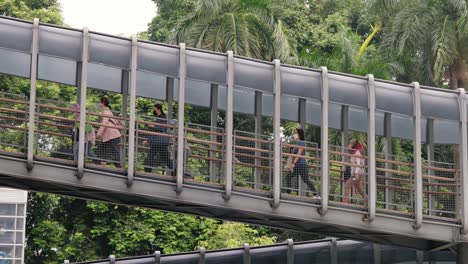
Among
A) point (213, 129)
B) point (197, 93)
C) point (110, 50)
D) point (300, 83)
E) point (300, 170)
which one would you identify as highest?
point (110, 50)

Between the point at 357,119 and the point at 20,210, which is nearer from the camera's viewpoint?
the point at 357,119

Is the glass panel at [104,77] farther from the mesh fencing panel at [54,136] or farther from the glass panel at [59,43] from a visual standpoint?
the mesh fencing panel at [54,136]

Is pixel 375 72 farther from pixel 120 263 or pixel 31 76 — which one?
pixel 31 76

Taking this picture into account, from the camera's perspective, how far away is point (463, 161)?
95.9 feet

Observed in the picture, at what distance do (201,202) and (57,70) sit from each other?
368 centimetres

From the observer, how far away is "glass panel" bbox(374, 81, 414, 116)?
96.1 feet

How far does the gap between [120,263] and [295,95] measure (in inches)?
331

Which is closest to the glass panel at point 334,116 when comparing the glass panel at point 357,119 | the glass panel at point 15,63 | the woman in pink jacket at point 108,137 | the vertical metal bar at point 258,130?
the glass panel at point 357,119

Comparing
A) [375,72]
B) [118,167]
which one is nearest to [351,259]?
[118,167]

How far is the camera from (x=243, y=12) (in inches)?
1951

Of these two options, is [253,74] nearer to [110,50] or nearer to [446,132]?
[110,50]

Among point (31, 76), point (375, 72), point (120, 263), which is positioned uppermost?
point (375, 72)

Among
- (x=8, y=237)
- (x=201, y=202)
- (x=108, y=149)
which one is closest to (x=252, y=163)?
(x=201, y=202)

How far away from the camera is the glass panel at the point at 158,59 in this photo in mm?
28000
